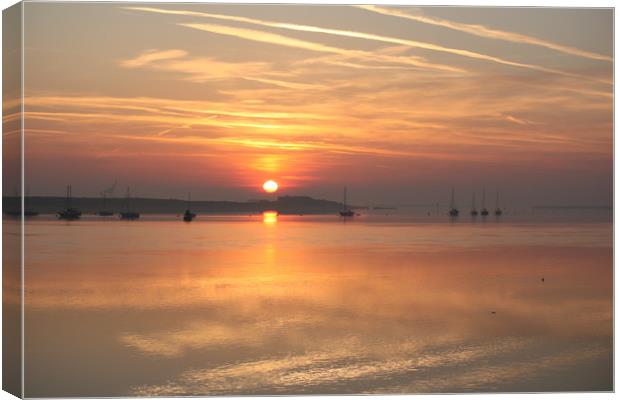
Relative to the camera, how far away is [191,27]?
266 inches

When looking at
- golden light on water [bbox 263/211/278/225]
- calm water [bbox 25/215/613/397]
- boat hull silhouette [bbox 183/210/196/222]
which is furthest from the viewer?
boat hull silhouette [bbox 183/210/196/222]

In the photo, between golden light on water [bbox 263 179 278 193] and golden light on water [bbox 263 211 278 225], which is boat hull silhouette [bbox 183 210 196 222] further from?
golden light on water [bbox 263 179 278 193]

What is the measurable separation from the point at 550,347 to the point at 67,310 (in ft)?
15.4

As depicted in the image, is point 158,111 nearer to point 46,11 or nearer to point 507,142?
point 46,11

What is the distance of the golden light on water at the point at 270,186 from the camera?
9.66 metres

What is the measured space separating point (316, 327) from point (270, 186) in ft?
9.16

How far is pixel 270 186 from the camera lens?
9.86 meters

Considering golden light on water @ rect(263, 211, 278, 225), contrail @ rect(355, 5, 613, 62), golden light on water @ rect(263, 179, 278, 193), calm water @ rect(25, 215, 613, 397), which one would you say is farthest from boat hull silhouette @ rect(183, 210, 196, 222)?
contrail @ rect(355, 5, 613, 62)

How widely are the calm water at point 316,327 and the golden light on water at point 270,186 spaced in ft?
4.14

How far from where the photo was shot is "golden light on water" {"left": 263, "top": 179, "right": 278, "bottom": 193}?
380 inches

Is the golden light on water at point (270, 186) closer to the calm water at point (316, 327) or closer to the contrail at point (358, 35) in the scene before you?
the calm water at point (316, 327)

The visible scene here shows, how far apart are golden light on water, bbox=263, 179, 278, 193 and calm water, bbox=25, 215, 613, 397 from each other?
4.14ft

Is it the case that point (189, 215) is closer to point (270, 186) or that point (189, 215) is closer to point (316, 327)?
point (270, 186)

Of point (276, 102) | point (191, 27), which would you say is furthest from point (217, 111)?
point (191, 27)
